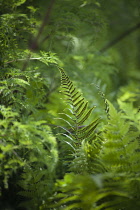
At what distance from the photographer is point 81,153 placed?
68cm

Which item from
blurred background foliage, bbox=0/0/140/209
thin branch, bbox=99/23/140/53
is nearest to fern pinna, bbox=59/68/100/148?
blurred background foliage, bbox=0/0/140/209

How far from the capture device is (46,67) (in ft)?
3.59

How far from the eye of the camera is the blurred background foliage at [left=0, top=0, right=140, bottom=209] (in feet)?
2.50

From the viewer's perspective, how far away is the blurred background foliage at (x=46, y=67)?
762 millimetres

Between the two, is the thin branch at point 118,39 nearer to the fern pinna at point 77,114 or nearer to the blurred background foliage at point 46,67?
the blurred background foliage at point 46,67

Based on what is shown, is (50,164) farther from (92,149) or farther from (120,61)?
(120,61)

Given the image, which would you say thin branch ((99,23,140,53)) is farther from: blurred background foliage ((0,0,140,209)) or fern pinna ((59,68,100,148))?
fern pinna ((59,68,100,148))

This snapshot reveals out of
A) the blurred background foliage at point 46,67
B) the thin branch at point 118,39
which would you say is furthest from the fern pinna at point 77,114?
the thin branch at point 118,39

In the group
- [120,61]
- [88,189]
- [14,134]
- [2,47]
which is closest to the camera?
[88,189]

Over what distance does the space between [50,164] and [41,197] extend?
105mm

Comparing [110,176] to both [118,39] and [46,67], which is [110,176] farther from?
[118,39]

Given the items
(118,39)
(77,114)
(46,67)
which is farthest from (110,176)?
(118,39)

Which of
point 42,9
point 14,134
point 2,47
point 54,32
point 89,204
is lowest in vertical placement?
point 89,204

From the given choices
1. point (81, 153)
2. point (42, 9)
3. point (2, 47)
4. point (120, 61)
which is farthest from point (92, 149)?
point (120, 61)
